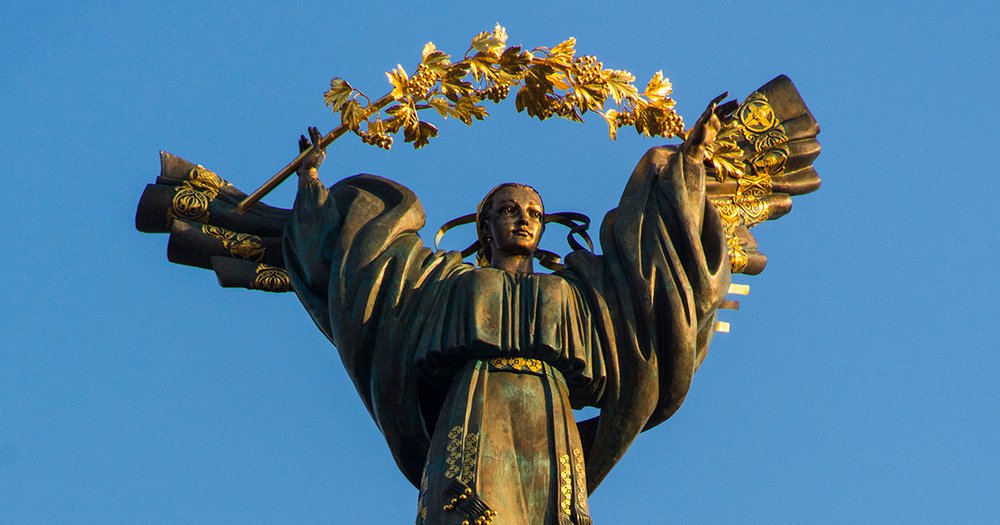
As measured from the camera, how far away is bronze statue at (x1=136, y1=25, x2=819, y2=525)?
1438 centimetres

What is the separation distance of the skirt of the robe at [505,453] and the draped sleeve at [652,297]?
0.44 m

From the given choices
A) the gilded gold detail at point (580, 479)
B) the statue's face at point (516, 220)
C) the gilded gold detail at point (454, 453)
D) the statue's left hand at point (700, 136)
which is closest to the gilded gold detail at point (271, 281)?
the statue's face at point (516, 220)

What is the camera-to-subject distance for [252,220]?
52.5 ft

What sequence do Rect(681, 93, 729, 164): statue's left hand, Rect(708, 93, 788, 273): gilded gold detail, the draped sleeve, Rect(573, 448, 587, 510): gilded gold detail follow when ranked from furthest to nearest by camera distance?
Rect(708, 93, 788, 273): gilded gold detail
Rect(681, 93, 729, 164): statue's left hand
the draped sleeve
Rect(573, 448, 587, 510): gilded gold detail

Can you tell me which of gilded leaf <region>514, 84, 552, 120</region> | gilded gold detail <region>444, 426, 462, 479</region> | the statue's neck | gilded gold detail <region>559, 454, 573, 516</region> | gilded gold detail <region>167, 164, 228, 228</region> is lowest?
gilded gold detail <region>559, 454, 573, 516</region>

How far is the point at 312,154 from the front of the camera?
1572cm

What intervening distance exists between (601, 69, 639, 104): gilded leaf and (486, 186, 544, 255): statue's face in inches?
37.4

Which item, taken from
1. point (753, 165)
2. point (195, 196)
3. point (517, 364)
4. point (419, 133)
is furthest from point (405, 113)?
point (753, 165)

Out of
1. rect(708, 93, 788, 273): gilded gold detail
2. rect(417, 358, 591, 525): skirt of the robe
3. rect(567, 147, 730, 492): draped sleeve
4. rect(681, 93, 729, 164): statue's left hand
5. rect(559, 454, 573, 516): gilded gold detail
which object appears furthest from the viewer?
rect(708, 93, 788, 273): gilded gold detail

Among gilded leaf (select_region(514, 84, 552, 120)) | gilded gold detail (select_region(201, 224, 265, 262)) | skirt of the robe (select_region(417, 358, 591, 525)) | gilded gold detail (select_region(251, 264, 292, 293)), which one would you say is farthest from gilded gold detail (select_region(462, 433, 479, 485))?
gilded leaf (select_region(514, 84, 552, 120))

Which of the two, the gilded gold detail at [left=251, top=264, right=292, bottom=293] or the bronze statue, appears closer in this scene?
the bronze statue

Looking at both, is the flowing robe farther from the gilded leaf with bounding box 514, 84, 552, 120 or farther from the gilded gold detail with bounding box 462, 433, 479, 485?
the gilded leaf with bounding box 514, 84, 552, 120

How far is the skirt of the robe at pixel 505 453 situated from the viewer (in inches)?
553

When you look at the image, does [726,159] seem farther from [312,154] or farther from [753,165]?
[312,154]
